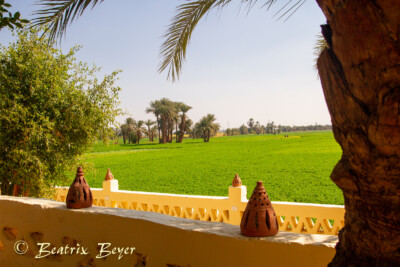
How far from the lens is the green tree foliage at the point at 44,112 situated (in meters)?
5.62

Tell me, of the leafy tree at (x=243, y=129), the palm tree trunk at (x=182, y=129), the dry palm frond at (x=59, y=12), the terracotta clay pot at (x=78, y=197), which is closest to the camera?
the terracotta clay pot at (x=78, y=197)

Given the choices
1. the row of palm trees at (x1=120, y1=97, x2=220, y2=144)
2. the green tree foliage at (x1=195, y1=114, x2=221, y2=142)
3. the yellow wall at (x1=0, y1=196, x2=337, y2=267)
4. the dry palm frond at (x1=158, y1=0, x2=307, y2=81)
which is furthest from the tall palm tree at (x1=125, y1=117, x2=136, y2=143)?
the yellow wall at (x1=0, y1=196, x2=337, y2=267)

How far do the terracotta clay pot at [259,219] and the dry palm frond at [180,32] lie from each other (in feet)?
7.65

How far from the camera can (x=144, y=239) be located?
2.32 meters

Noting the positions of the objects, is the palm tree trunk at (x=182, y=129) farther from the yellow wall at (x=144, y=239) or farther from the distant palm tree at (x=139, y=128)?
the yellow wall at (x=144, y=239)

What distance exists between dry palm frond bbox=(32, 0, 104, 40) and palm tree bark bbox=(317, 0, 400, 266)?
91.1 inches

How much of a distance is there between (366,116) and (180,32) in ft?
10.2

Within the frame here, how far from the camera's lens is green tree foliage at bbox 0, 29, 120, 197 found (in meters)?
5.62

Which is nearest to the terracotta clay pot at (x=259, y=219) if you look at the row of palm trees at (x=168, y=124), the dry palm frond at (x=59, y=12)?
the dry palm frond at (x=59, y=12)

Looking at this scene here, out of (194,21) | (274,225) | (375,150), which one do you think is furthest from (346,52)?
(194,21)

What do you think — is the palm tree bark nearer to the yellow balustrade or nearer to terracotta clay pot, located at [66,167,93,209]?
terracotta clay pot, located at [66,167,93,209]

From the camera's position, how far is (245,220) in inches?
79.1

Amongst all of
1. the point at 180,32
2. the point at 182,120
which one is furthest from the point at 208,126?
the point at 180,32

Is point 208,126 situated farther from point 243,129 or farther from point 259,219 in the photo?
point 259,219
